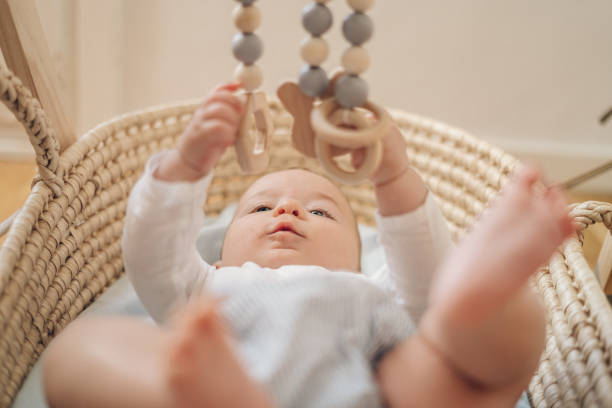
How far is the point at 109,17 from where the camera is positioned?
1.51m

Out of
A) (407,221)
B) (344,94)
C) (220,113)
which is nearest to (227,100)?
(220,113)

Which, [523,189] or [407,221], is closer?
[523,189]

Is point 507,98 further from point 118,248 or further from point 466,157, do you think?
point 118,248

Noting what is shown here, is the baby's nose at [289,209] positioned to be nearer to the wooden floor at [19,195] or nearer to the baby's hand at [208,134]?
the baby's hand at [208,134]

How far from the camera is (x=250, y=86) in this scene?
1.85 ft

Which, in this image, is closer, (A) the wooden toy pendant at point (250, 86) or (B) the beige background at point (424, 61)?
(A) the wooden toy pendant at point (250, 86)

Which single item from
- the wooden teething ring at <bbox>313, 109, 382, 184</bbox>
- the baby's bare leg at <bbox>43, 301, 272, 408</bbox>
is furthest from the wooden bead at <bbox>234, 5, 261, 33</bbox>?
the baby's bare leg at <bbox>43, 301, 272, 408</bbox>

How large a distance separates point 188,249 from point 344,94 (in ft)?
0.90

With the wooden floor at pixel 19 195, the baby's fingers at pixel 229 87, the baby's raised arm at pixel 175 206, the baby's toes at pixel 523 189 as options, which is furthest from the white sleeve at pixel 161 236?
the wooden floor at pixel 19 195

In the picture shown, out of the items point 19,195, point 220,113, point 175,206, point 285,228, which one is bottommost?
point 19,195

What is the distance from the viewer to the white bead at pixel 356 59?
20.4 inches

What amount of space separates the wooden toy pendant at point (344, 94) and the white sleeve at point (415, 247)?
0.46 feet

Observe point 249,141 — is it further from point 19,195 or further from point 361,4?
point 19,195

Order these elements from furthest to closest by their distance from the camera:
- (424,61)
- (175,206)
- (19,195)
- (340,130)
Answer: (424,61)
(19,195)
(175,206)
(340,130)
